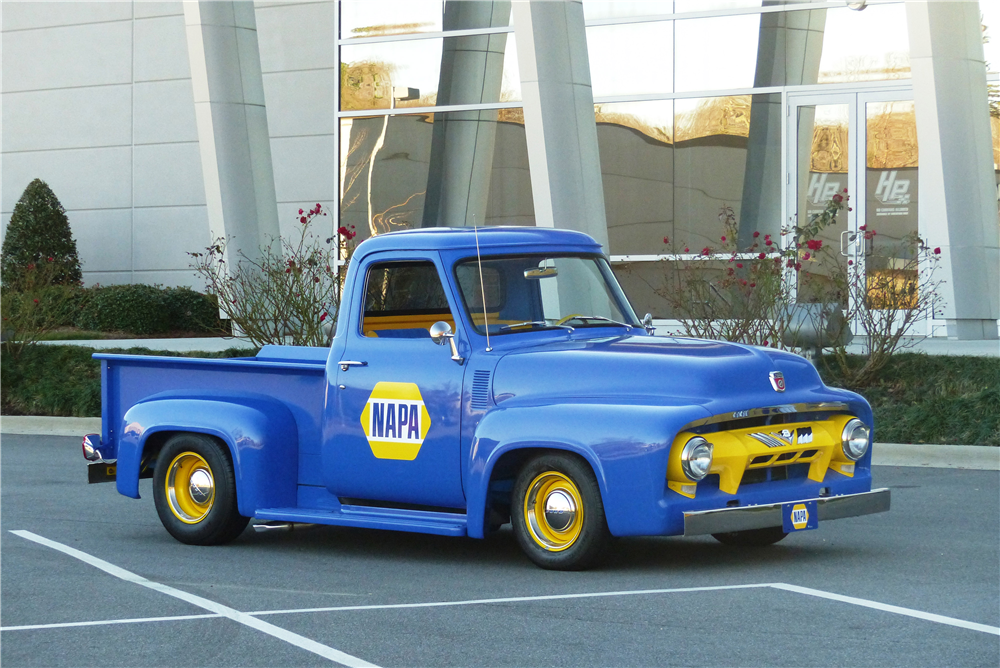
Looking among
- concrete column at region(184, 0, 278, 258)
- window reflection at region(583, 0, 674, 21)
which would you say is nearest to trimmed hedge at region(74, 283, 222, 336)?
concrete column at region(184, 0, 278, 258)

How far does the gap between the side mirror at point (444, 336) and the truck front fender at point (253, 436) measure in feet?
4.01

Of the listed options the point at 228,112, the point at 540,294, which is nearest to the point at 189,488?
the point at 540,294

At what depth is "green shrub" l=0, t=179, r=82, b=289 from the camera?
2695 centimetres

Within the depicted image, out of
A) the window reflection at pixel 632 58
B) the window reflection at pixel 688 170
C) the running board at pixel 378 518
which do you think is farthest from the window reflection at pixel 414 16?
the running board at pixel 378 518

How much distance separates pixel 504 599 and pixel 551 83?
1216 cm

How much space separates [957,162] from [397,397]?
38.2 feet

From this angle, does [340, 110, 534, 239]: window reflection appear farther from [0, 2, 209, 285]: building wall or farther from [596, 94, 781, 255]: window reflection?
[0, 2, 209, 285]: building wall

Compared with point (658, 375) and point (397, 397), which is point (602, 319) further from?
point (397, 397)

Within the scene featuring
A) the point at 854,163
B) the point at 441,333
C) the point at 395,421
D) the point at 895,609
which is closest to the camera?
the point at 895,609

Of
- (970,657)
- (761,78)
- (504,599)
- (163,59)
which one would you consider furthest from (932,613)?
(163,59)

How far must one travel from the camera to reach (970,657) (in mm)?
5762

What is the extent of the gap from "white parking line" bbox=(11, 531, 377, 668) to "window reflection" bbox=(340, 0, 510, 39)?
56.4 ft

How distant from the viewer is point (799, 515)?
299 inches

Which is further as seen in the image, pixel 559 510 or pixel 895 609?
pixel 559 510
